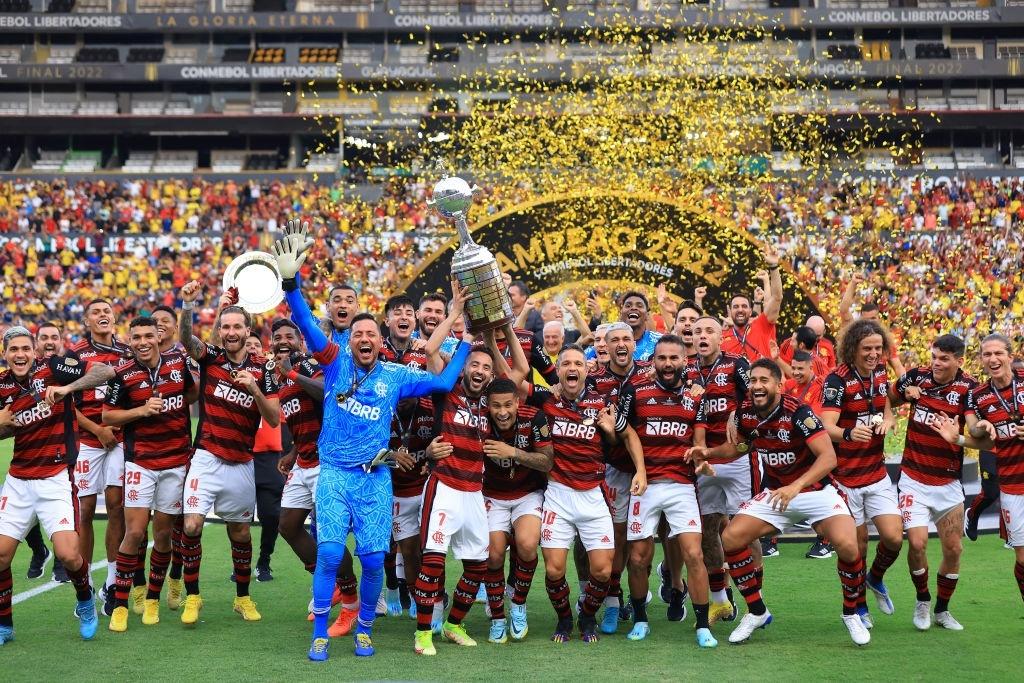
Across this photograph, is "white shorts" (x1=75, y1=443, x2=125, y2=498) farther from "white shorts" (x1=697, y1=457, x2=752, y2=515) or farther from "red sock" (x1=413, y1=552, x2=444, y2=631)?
"white shorts" (x1=697, y1=457, x2=752, y2=515)

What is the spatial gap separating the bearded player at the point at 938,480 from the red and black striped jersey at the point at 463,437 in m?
3.00

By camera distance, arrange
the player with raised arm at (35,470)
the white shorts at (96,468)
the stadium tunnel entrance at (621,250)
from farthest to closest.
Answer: the stadium tunnel entrance at (621,250)
the white shorts at (96,468)
the player with raised arm at (35,470)

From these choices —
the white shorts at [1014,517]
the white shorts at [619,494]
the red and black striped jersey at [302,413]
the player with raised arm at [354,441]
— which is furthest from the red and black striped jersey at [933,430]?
the red and black striped jersey at [302,413]

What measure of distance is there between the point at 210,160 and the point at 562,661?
4180 centimetres

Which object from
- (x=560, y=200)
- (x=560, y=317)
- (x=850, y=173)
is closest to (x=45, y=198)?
(x=850, y=173)

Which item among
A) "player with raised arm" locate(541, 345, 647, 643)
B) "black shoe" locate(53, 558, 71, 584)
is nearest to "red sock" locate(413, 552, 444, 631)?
"player with raised arm" locate(541, 345, 647, 643)

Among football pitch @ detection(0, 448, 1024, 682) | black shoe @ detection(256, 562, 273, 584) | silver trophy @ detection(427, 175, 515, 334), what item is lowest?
football pitch @ detection(0, 448, 1024, 682)

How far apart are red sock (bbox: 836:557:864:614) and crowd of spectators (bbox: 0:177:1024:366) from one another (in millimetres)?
14920

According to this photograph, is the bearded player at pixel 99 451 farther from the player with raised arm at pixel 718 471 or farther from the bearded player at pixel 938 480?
the bearded player at pixel 938 480

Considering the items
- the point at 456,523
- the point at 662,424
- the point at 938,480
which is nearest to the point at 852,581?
the point at 938,480

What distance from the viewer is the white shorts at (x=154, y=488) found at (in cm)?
876

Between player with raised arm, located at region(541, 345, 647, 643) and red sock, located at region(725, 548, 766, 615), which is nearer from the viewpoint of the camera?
red sock, located at region(725, 548, 766, 615)

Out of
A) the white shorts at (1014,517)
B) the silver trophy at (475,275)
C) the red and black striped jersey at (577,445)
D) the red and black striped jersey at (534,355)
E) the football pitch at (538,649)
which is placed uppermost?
the silver trophy at (475,275)

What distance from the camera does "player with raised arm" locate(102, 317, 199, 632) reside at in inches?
342
